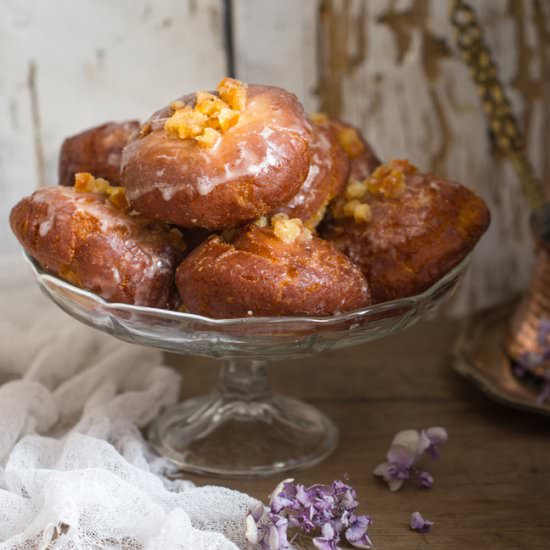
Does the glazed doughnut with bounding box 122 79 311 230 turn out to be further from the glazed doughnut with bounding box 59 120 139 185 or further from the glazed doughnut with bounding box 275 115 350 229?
the glazed doughnut with bounding box 59 120 139 185

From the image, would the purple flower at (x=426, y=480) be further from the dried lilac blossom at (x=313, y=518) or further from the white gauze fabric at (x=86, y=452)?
the white gauze fabric at (x=86, y=452)

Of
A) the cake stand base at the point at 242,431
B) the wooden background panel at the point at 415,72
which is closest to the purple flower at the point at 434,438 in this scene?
the cake stand base at the point at 242,431

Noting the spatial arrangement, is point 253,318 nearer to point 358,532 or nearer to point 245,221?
point 245,221

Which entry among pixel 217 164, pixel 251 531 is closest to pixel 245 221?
pixel 217 164

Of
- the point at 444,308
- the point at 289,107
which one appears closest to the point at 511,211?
the point at 444,308

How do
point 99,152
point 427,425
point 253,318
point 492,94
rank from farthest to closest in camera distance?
point 492,94, point 427,425, point 99,152, point 253,318

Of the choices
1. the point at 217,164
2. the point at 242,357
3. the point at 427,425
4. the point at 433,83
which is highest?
the point at 217,164
